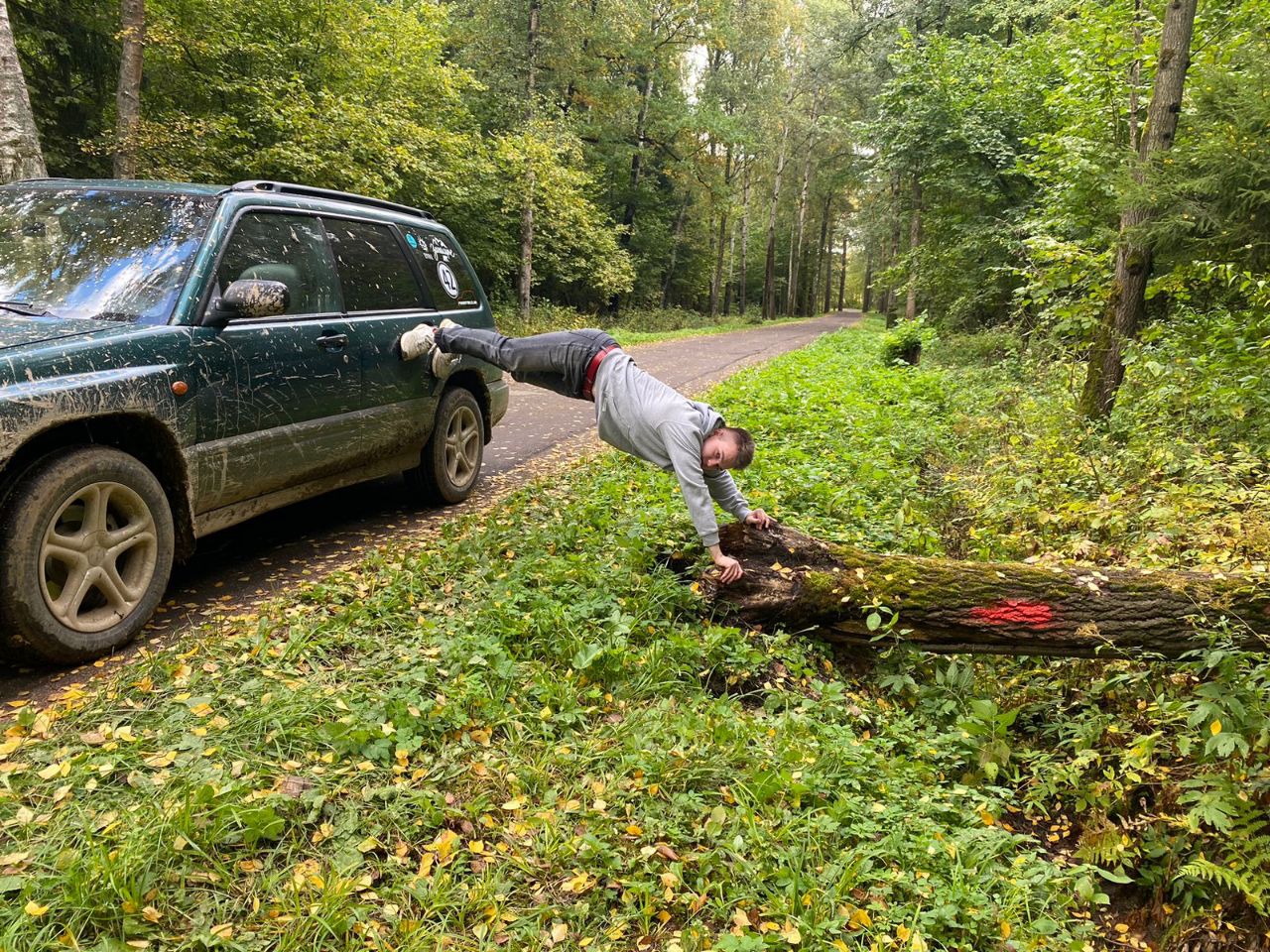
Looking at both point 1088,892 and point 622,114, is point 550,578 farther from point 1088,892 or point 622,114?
point 622,114

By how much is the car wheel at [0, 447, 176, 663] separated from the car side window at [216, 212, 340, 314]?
1.18m

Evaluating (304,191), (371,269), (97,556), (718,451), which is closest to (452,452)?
(371,269)

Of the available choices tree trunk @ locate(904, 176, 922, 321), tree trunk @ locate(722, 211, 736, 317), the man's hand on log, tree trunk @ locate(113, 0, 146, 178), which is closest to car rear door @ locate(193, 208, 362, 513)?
the man's hand on log

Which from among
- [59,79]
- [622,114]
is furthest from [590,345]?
[622,114]

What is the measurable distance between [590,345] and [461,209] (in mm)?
20093

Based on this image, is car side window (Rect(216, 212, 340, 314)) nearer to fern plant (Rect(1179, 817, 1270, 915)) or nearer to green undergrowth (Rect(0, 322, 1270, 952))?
green undergrowth (Rect(0, 322, 1270, 952))

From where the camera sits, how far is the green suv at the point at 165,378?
→ 9.74 ft

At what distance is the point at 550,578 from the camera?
167 inches

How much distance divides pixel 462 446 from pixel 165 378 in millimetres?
2694

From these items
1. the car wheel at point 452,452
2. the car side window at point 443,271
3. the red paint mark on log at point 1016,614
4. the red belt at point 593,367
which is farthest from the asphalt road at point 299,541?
the red paint mark on log at point 1016,614

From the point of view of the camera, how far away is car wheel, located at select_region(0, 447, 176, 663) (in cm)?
285

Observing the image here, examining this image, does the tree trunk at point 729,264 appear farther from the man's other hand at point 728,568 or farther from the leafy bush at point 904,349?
the man's other hand at point 728,568

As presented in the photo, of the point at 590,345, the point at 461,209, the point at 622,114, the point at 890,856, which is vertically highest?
the point at 622,114

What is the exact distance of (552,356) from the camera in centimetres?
448
